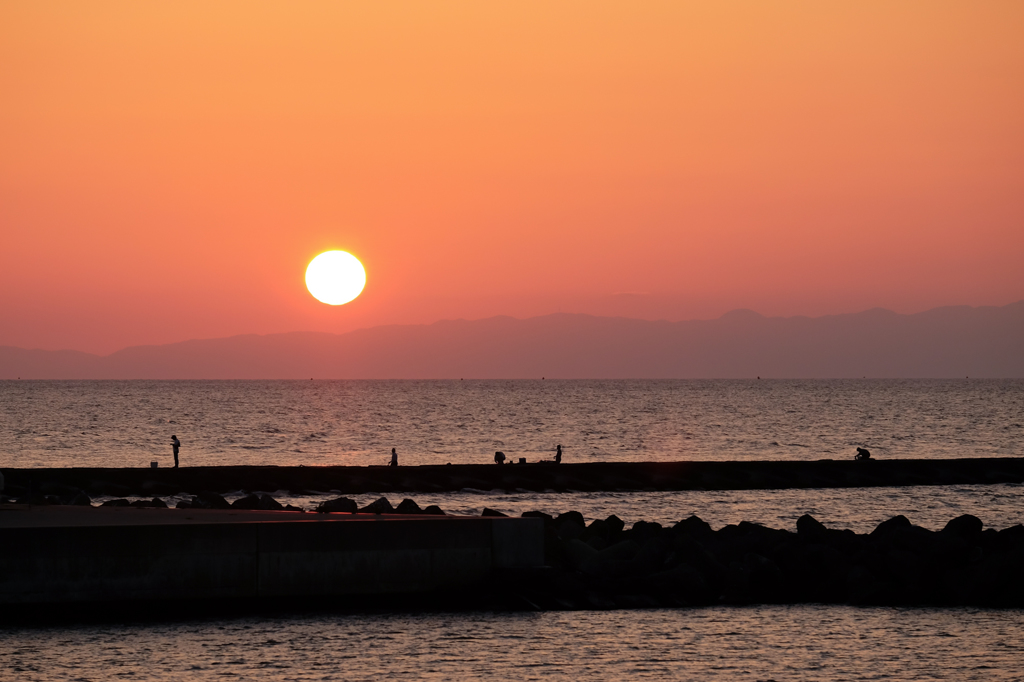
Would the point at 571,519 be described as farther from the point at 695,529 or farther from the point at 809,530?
the point at 809,530

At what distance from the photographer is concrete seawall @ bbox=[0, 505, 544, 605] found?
16.7m

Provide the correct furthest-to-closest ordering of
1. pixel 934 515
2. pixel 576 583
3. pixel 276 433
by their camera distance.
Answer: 1. pixel 276 433
2. pixel 934 515
3. pixel 576 583

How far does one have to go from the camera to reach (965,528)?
24.9 metres

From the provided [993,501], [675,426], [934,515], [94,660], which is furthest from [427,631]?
[675,426]

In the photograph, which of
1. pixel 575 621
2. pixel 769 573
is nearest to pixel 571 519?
pixel 769 573

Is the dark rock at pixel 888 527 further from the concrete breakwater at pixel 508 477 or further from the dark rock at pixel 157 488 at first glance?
the dark rock at pixel 157 488

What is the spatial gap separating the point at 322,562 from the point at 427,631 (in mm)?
1825

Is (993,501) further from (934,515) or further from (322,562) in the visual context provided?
(322,562)

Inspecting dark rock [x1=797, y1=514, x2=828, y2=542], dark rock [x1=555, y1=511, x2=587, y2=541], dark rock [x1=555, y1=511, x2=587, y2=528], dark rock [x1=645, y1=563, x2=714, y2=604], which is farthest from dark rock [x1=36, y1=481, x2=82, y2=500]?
dark rock [x1=645, y1=563, x2=714, y2=604]

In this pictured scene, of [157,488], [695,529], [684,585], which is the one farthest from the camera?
[157,488]

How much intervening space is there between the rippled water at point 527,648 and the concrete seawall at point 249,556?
474mm

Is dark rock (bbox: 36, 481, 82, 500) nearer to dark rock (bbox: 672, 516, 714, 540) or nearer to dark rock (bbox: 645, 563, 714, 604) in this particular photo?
dark rock (bbox: 672, 516, 714, 540)

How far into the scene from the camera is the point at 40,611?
1680 centimetres

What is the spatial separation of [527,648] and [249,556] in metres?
4.10
